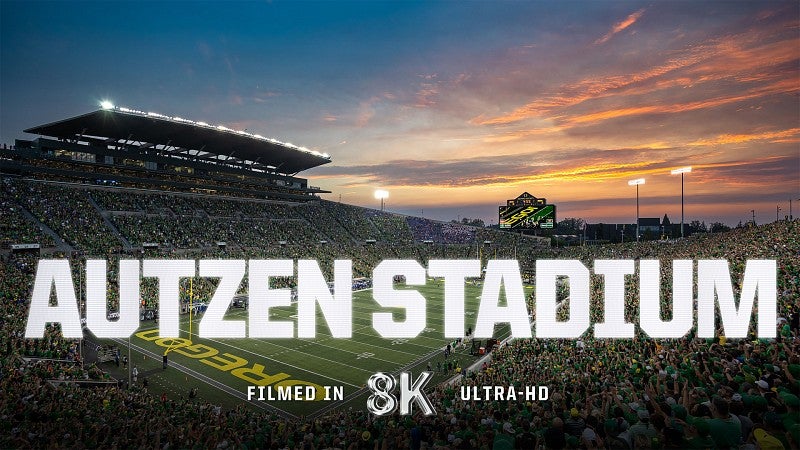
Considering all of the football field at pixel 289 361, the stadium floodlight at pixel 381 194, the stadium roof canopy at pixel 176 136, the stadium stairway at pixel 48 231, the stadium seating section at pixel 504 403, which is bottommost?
the football field at pixel 289 361

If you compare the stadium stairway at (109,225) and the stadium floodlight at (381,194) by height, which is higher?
the stadium floodlight at (381,194)

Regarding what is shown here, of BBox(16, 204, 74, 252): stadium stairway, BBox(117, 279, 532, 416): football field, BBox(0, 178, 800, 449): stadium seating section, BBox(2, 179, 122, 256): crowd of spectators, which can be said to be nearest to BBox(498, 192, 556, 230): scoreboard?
BBox(0, 178, 800, 449): stadium seating section

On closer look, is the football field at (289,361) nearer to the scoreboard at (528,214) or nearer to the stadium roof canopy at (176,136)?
the scoreboard at (528,214)

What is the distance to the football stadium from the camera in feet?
22.1

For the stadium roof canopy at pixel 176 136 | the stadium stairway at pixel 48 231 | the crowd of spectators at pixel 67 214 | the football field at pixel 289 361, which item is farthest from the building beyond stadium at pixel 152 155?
the football field at pixel 289 361

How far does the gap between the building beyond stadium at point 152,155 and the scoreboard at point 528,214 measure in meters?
31.1

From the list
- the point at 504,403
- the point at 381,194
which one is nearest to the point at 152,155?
the point at 381,194

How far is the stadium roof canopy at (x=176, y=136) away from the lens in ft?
136

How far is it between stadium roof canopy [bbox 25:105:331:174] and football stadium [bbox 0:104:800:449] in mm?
268

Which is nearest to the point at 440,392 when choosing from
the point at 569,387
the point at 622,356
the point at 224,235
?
the point at 569,387

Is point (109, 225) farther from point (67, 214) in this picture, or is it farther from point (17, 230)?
point (17, 230)

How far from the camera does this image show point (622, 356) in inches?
511

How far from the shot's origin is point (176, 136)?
4797 cm

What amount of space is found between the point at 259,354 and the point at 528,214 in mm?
32897
